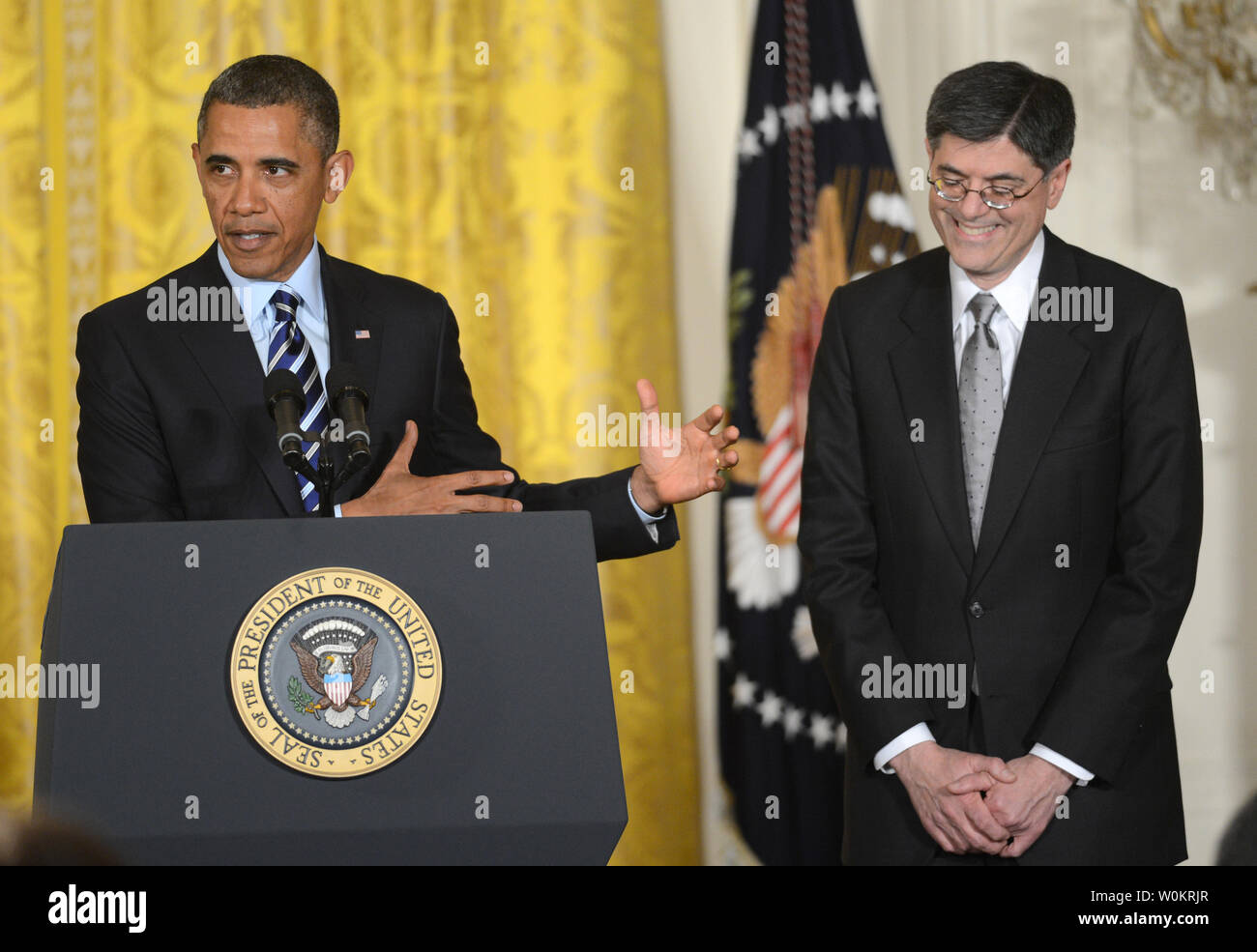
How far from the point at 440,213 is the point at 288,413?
2.27m

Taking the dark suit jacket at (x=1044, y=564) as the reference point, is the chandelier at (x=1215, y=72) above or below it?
above

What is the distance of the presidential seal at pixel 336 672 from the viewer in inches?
67.7

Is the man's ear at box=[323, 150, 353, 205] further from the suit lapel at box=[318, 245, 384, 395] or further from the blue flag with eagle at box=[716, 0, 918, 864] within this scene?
the blue flag with eagle at box=[716, 0, 918, 864]

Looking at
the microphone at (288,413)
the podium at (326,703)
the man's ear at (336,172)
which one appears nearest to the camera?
the podium at (326,703)

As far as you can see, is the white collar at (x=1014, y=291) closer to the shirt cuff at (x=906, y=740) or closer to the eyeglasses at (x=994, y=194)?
the eyeglasses at (x=994, y=194)

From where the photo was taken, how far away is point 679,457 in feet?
7.74

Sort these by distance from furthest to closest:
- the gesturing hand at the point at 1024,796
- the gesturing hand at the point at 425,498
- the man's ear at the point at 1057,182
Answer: the man's ear at the point at 1057,182 < the gesturing hand at the point at 1024,796 < the gesturing hand at the point at 425,498

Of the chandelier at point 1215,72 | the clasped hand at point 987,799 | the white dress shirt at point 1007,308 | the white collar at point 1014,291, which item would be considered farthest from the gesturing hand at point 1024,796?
the chandelier at point 1215,72

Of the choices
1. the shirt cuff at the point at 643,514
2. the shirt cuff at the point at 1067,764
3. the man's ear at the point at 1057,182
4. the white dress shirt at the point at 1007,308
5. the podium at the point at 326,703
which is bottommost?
the shirt cuff at the point at 1067,764

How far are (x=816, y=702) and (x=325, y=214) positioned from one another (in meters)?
1.96

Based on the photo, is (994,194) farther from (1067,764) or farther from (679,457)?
(1067,764)

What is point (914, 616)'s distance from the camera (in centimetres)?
240

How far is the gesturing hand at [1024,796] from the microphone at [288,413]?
46.0 inches
